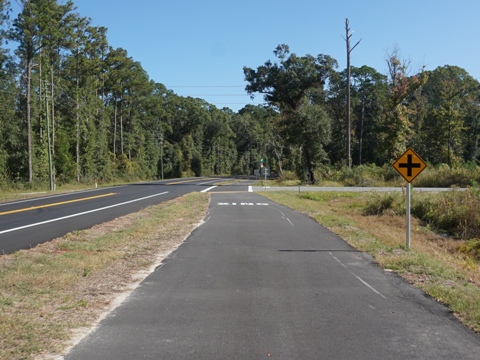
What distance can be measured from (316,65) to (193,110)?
62893 millimetres

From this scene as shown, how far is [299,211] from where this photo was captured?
76.1ft

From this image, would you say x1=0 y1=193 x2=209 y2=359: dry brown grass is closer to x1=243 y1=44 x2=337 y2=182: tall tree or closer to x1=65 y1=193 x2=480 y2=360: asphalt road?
x1=65 y1=193 x2=480 y2=360: asphalt road

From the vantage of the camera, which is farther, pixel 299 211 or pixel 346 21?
pixel 346 21

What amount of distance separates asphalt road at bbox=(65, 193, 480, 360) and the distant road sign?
2662 millimetres

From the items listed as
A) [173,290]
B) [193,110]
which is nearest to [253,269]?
[173,290]

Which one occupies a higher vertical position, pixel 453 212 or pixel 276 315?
pixel 276 315

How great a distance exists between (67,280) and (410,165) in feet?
28.3

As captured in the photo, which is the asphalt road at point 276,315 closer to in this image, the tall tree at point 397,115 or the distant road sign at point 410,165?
the distant road sign at point 410,165

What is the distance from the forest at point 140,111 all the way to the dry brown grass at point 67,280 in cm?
3181

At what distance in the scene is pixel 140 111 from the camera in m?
94.8

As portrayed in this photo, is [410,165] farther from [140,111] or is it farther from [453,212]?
[140,111]

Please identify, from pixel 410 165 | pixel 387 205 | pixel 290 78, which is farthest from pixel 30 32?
pixel 410 165

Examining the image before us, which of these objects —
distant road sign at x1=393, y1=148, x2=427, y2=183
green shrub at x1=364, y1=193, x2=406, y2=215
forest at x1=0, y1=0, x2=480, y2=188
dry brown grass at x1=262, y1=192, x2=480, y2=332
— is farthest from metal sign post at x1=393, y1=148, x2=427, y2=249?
forest at x1=0, y1=0, x2=480, y2=188

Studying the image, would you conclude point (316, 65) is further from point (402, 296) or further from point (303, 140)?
point (402, 296)
